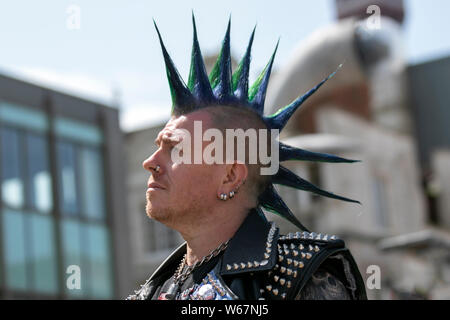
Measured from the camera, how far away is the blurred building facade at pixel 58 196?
82.2 ft

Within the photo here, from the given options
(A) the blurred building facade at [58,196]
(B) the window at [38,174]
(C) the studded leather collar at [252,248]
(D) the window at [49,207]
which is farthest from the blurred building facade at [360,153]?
(C) the studded leather collar at [252,248]

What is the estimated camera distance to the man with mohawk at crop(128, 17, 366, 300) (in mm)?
4176

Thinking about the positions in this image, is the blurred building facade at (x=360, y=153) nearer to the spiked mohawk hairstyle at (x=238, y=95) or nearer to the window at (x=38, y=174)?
the window at (x=38, y=174)

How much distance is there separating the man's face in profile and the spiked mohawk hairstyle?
0.40 ft

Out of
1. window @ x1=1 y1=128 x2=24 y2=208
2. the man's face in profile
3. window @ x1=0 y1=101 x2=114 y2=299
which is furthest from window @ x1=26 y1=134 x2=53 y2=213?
the man's face in profile

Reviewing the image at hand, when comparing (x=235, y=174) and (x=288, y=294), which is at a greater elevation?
(x=235, y=174)

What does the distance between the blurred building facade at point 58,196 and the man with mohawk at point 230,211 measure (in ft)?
63.3

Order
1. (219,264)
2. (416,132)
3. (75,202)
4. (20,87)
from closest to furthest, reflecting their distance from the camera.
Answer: (219,264) → (20,87) → (75,202) → (416,132)

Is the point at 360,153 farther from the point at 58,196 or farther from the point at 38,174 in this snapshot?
the point at 38,174

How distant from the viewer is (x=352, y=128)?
A: 103 ft

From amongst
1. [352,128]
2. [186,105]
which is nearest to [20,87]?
[352,128]
